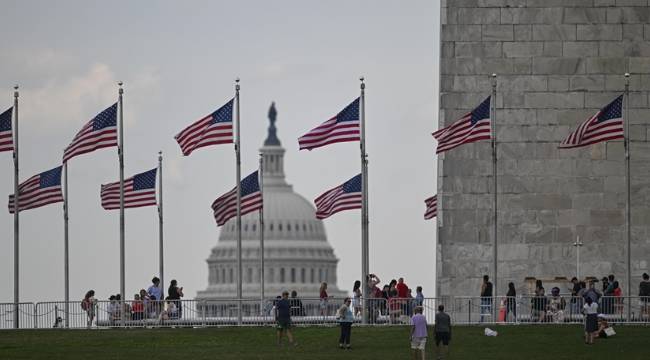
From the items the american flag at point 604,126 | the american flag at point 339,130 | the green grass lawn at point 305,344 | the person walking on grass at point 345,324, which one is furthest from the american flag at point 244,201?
the person walking on grass at point 345,324

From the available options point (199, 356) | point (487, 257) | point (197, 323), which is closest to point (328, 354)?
point (199, 356)

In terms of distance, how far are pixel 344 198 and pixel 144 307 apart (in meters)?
7.49

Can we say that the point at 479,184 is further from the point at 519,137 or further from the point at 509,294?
the point at 509,294

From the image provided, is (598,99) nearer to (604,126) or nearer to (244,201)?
(604,126)

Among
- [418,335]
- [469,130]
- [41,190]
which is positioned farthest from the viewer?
[41,190]

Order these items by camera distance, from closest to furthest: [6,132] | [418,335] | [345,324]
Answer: [418,335], [345,324], [6,132]

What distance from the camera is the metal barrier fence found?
82.0m

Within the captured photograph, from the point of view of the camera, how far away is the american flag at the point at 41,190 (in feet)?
294

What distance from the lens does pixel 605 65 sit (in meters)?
92.1

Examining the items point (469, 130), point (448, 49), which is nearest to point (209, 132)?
point (469, 130)

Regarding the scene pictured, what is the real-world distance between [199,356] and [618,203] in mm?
27314

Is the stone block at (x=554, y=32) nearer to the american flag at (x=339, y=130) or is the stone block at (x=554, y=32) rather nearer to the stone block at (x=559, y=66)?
the stone block at (x=559, y=66)

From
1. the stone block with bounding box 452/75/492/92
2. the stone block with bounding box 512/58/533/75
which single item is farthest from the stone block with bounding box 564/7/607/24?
the stone block with bounding box 452/75/492/92

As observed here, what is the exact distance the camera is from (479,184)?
303ft
